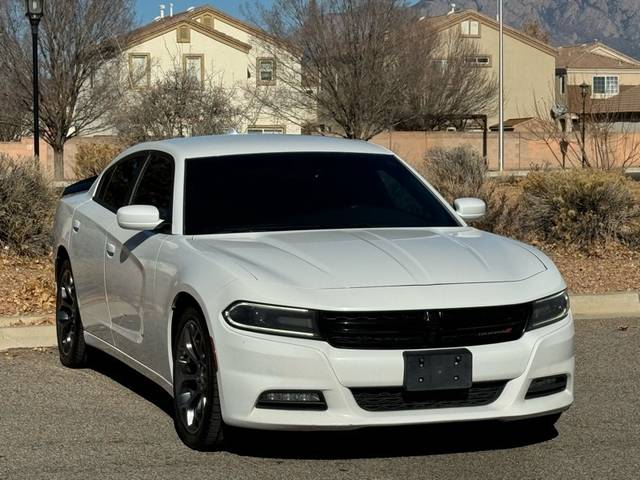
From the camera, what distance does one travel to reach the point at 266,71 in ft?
161

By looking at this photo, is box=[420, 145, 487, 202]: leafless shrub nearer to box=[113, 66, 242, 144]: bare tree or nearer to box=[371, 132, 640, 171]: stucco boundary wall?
box=[113, 66, 242, 144]: bare tree

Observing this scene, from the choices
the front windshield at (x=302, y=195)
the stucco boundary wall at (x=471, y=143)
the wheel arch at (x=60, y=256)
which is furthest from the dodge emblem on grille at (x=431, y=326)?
the stucco boundary wall at (x=471, y=143)

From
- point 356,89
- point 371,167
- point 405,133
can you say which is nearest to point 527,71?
point 405,133

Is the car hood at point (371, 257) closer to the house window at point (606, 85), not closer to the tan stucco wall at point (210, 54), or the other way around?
the tan stucco wall at point (210, 54)

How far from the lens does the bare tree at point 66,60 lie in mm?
41094

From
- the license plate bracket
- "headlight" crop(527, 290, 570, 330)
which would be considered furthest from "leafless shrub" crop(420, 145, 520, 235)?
the license plate bracket

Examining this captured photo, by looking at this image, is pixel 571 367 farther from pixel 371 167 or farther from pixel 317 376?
pixel 371 167

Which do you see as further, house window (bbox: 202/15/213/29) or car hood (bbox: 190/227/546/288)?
house window (bbox: 202/15/213/29)

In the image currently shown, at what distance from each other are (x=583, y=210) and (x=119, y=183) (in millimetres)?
7961

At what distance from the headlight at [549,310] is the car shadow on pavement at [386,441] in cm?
75

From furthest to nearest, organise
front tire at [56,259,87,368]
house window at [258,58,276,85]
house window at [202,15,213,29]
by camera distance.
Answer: house window at [202,15,213,29] < house window at [258,58,276,85] < front tire at [56,259,87,368]

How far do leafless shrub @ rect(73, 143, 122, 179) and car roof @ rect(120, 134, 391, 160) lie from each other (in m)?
19.7

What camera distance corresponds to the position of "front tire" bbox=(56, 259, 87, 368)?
8.34 m

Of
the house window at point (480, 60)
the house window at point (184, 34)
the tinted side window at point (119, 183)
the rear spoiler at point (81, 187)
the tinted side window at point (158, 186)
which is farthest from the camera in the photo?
the house window at point (480, 60)
